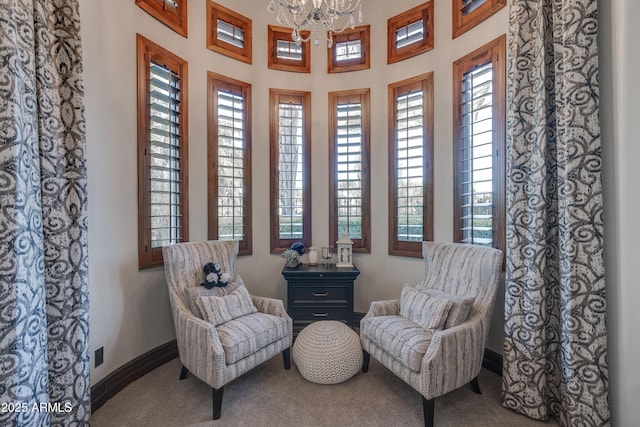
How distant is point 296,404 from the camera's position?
7.11ft

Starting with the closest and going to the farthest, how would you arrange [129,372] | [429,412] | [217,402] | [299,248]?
[429,412] < [217,402] < [129,372] < [299,248]

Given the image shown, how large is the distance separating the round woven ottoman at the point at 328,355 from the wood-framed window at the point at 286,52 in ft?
9.67

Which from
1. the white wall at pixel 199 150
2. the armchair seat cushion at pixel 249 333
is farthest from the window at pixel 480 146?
the armchair seat cushion at pixel 249 333

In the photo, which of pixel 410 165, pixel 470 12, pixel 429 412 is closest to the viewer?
pixel 429 412

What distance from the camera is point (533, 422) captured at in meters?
1.96

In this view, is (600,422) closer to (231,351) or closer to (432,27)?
(231,351)

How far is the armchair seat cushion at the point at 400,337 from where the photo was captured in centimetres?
196

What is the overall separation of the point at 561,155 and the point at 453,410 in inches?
71.1

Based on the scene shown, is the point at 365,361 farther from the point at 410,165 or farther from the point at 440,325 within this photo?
the point at 410,165

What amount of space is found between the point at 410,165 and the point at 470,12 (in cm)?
147

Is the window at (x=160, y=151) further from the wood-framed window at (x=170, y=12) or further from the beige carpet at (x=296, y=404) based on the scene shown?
the beige carpet at (x=296, y=404)

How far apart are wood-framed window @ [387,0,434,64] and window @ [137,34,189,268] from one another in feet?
7.31

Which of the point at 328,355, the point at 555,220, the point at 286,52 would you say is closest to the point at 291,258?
the point at 328,355

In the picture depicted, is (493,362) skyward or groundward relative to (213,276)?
groundward
